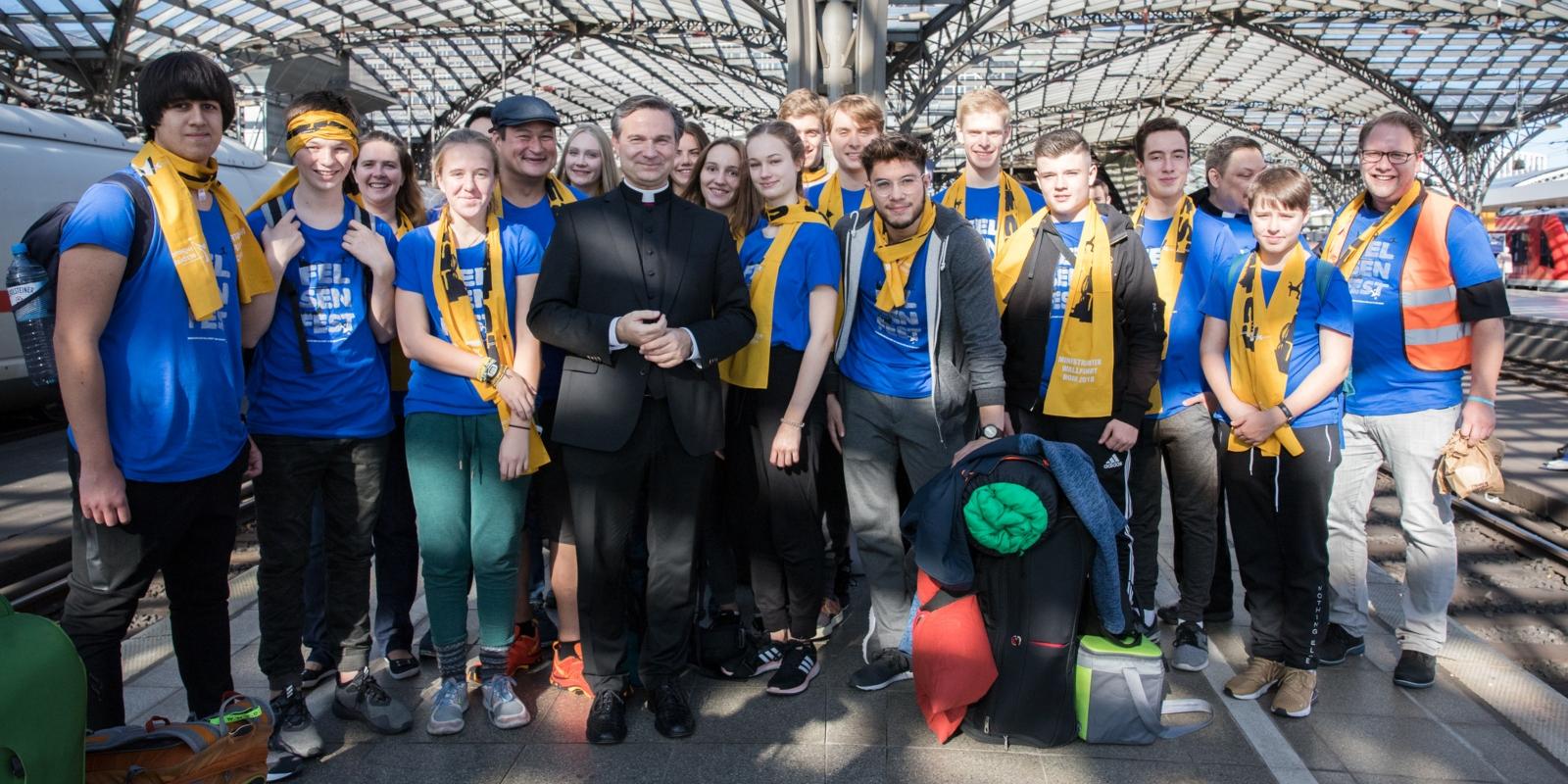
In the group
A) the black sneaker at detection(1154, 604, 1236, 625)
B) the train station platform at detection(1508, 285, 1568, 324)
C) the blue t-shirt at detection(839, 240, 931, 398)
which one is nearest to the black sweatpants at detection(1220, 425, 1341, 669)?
the black sneaker at detection(1154, 604, 1236, 625)

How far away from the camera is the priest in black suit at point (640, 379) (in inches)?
131

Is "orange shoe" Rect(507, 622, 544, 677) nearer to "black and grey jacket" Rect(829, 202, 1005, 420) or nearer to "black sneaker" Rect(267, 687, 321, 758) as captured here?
"black sneaker" Rect(267, 687, 321, 758)

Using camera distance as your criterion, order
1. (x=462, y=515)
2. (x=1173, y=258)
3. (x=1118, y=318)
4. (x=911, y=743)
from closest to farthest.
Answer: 1. (x=911, y=743)
2. (x=462, y=515)
3. (x=1118, y=318)
4. (x=1173, y=258)

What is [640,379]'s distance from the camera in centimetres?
334

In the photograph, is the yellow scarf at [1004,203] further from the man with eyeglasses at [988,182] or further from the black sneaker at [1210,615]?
Result: the black sneaker at [1210,615]

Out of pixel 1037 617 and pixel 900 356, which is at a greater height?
pixel 900 356

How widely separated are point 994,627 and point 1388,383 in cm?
193

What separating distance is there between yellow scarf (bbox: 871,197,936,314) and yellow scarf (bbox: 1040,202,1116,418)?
58 cm

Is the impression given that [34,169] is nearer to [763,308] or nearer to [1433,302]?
[763,308]

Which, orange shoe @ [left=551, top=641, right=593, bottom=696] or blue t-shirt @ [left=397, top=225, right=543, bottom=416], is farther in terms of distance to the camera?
orange shoe @ [left=551, top=641, right=593, bottom=696]

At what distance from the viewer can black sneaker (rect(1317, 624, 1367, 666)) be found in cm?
409

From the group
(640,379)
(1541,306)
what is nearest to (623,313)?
(640,379)

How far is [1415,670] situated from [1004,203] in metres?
2.41

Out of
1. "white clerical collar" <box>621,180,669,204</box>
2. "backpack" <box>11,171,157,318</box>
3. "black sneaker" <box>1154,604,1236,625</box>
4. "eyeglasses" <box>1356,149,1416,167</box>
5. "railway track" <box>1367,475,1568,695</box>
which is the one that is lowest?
"railway track" <box>1367,475,1568,695</box>
